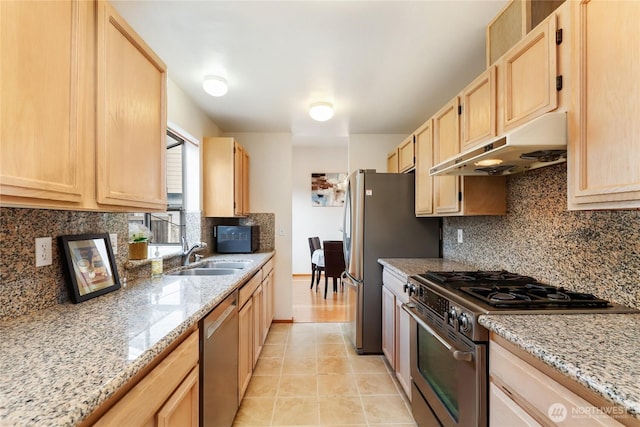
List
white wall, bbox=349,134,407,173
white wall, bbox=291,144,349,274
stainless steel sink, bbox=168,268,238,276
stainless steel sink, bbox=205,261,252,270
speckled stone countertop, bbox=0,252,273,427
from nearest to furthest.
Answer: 1. speckled stone countertop, bbox=0,252,273,427
2. stainless steel sink, bbox=168,268,238,276
3. stainless steel sink, bbox=205,261,252,270
4. white wall, bbox=349,134,407,173
5. white wall, bbox=291,144,349,274

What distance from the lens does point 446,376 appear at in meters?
1.45

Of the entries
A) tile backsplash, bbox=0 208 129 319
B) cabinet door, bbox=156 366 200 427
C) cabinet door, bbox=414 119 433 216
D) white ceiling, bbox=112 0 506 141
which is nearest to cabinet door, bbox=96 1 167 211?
tile backsplash, bbox=0 208 129 319

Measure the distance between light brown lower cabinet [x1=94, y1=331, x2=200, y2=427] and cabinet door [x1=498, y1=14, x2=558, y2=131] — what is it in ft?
5.68

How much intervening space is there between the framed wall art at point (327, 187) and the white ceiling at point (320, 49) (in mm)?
3279

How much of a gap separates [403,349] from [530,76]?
1.84 metres

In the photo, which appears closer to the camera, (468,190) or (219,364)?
(219,364)

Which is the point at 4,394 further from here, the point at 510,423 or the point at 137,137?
the point at 510,423

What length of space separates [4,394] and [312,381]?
6.93 ft

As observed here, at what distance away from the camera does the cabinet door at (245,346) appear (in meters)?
1.98

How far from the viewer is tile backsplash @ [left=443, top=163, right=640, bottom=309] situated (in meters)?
1.22

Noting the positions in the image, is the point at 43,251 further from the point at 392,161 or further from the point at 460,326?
the point at 392,161

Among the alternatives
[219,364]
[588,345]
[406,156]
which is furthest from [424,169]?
[219,364]

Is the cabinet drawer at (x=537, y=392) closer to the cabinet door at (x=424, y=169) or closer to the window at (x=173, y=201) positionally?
the cabinet door at (x=424, y=169)

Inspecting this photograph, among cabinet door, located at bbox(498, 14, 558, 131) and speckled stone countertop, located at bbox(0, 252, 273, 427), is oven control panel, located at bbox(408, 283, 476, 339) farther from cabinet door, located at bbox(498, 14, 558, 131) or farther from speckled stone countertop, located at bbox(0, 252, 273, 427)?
speckled stone countertop, located at bbox(0, 252, 273, 427)
